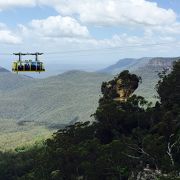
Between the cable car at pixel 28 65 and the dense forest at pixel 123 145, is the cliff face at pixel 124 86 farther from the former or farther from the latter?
the cable car at pixel 28 65

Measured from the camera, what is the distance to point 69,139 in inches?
2694

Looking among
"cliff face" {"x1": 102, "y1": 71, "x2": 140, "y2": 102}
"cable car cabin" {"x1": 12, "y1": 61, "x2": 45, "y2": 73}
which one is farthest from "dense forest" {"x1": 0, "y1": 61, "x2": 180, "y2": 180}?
"cable car cabin" {"x1": 12, "y1": 61, "x2": 45, "y2": 73}

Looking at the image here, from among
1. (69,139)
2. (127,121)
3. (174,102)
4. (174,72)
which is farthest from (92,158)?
Result: (174,72)

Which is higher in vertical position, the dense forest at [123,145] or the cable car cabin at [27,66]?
the cable car cabin at [27,66]

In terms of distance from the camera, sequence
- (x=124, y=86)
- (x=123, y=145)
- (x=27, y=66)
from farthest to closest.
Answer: (x=124, y=86) < (x=27, y=66) < (x=123, y=145)

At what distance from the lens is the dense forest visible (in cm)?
5288

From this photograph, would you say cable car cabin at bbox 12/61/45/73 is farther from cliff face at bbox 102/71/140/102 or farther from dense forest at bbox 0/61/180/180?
cliff face at bbox 102/71/140/102

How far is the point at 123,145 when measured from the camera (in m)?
54.8

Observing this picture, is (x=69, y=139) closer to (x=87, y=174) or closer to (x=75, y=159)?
(x=75, y=159)

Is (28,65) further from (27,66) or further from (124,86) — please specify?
(124,86)

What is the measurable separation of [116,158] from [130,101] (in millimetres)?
23501

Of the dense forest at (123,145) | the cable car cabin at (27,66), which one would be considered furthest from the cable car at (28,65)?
the dense forest at (123,145)

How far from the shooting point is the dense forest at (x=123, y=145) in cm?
5288

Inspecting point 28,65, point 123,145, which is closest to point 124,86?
point 28,65
